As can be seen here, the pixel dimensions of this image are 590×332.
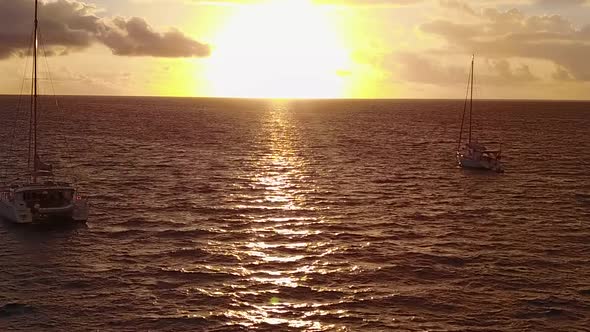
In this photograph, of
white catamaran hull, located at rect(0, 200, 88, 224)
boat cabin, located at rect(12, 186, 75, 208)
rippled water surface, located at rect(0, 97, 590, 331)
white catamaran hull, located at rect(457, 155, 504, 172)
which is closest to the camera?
rippled water surface, located at rect(0, 97, 590, 331)

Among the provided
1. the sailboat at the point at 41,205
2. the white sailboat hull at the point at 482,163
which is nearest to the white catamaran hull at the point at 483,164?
the white sailboat hull at the point at 482,163

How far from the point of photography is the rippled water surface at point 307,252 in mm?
34688

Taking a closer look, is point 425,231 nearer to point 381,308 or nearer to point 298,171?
point 381,308

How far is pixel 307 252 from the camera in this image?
47.3 meters

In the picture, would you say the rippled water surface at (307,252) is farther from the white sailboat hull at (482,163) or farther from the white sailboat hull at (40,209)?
the white sailboat hull at (482,163)

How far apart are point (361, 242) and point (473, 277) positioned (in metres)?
11.4

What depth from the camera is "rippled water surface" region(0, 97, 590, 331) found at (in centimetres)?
3469

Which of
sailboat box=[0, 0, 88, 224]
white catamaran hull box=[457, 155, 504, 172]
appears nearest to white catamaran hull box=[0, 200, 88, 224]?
sailboat box=[0, 0, 88, 224]

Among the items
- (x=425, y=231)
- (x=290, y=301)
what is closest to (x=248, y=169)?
(x=425, y=231)

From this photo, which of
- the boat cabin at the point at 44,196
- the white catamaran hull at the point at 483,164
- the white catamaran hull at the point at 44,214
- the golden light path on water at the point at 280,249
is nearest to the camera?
the golden light path on water at the point at 280,249

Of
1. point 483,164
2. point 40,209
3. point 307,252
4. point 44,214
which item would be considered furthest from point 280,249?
point 483,164

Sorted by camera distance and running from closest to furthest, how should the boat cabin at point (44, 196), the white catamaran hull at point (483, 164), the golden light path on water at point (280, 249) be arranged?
the golden light path on water at point (280, 249) → the boat cabin at point (44, 196) → the white catamaran hull at point (483, 164)

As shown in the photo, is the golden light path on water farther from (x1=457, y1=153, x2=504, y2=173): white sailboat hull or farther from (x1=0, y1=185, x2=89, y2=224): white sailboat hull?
(x1=457, y1=153, x2=504, y2=173): white sailboat hull

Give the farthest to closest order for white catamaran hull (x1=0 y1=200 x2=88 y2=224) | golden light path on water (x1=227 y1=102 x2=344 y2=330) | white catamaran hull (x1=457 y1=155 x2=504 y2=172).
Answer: white catamaran hull (x1=457 y1=155 x2=504 y2=172) < white catamaran hull (x1=0 y1=200 x2=88 y2=224) < golden light path on water (x1=227 y1=102 x2=344 y2=330)
